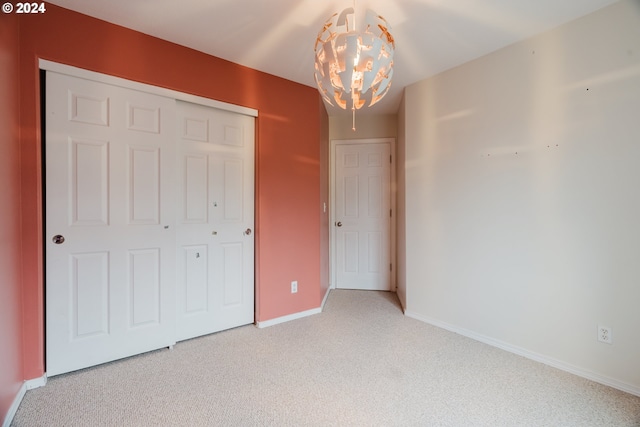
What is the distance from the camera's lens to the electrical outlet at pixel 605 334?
1751mm

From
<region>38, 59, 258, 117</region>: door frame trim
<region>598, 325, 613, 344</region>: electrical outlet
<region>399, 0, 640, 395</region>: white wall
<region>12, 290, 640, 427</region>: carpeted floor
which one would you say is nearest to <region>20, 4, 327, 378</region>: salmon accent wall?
<region>38, 59, 258, 117</region>: door frame trim

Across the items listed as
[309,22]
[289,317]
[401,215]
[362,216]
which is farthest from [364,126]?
[289,317]

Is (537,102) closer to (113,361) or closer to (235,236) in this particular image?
(235,236)

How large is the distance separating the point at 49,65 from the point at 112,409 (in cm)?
206

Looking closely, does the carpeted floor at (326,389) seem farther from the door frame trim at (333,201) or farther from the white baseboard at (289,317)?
the door frame trim at (333,201)

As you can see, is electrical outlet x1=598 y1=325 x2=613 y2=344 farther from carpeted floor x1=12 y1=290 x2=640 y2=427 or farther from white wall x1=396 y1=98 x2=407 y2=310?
white wall x1=396 y1=98 x2=407 y2=310

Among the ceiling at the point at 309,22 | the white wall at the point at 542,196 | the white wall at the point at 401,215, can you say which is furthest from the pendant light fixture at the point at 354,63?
the white wall at the point at 401,215

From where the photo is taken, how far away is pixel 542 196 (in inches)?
79.6

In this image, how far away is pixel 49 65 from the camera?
172 cm

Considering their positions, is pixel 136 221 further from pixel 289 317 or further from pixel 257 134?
pixel 289 317

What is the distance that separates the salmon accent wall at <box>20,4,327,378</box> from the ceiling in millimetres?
121

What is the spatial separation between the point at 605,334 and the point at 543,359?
43cm

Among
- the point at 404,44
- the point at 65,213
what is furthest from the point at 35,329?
the point at 404,44

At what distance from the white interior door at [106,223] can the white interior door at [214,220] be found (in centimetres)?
12
